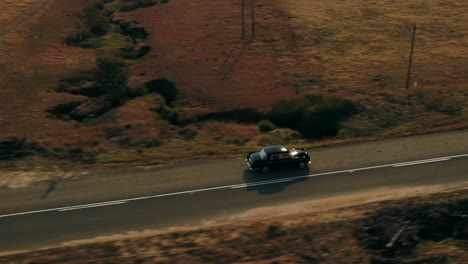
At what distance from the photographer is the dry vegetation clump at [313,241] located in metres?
23.7

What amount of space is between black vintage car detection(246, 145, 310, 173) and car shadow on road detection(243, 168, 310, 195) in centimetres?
42

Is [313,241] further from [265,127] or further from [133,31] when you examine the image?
[133,31]

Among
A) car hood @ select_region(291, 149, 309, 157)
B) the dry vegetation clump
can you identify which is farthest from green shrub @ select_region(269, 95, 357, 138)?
the dry vegetation clump

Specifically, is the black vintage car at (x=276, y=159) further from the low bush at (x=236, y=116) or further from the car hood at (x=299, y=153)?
the low bush at (x=236, y=116)

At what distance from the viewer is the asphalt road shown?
2630 centimetres

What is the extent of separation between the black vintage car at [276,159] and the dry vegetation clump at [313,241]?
4.88 metres

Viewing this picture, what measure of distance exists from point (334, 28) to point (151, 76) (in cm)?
2652

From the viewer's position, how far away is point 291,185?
2961cm

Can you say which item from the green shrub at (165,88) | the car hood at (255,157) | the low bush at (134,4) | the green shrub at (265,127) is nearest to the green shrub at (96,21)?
the low bush at (134,4)

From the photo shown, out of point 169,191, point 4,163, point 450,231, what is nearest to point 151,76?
point 4,163

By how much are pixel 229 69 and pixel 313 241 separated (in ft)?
92.1

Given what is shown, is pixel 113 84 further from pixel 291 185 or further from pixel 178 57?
pixel 291 185

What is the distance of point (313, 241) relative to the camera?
24.7 metres

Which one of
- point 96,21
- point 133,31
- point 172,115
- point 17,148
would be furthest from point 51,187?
point 96,21
